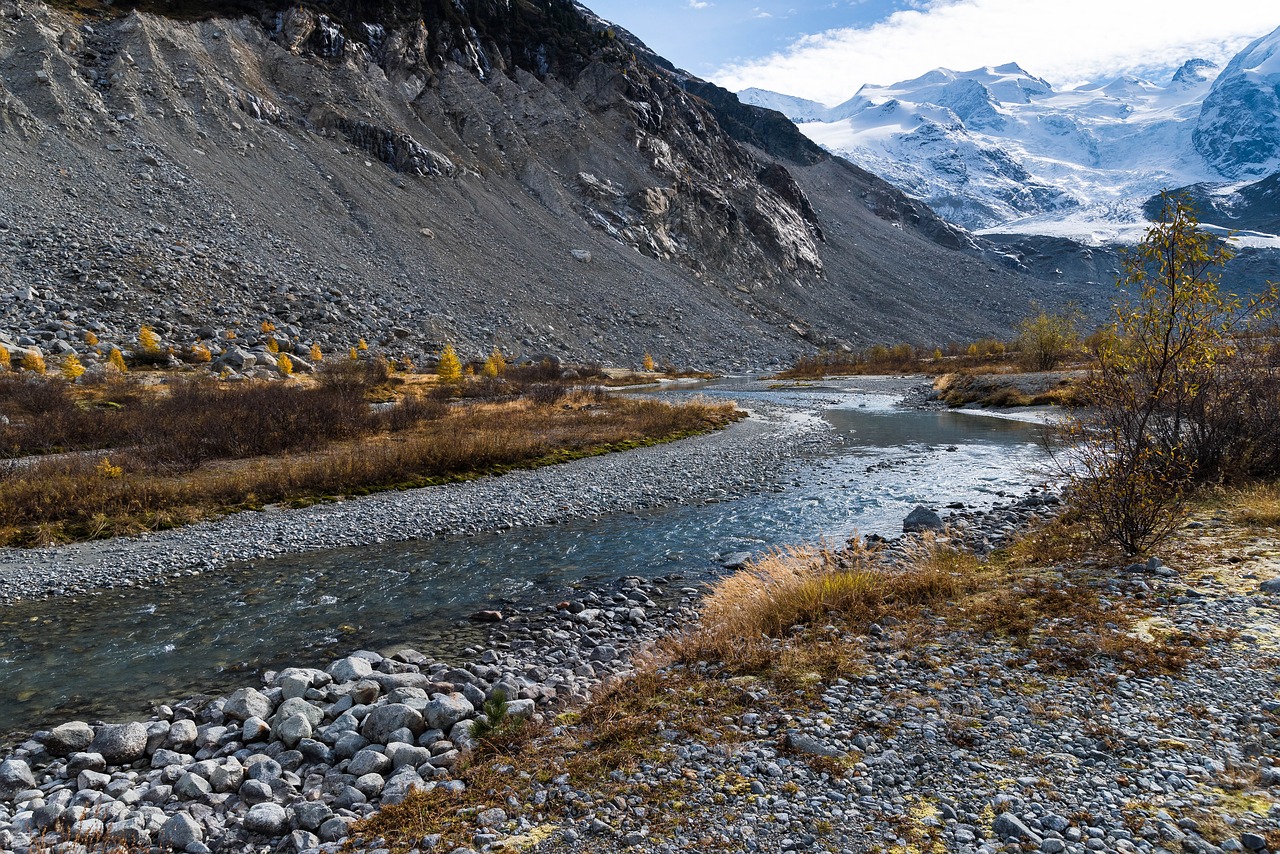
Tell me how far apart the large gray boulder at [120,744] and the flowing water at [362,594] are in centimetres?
151

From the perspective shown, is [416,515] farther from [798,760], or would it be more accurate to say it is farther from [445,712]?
[798,760]

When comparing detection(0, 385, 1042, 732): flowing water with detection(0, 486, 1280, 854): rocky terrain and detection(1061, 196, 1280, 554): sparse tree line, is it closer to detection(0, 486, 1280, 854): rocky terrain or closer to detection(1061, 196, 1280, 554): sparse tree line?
detection(0, 486, 1280, 854): rocky terrain

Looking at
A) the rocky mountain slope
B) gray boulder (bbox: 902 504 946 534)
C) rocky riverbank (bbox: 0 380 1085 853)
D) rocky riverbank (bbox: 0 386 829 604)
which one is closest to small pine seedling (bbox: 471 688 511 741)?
rocky riverbank (bbox: 0 380 1085 853)

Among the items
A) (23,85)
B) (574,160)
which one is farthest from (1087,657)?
(574,160)

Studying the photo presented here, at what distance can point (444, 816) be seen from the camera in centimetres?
497

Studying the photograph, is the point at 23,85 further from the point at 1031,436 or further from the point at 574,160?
the point at 1031,436

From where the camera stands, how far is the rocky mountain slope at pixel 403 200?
5316 cm

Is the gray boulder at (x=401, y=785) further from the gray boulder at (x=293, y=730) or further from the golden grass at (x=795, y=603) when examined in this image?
the golden grass at (x=795, y=603)

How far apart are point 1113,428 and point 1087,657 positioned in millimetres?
4944

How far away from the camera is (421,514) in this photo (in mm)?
16750

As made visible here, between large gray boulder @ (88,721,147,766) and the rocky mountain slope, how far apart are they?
44.9 m

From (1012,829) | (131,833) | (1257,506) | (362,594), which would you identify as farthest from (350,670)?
(1257,506)

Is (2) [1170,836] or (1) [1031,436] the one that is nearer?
(2) [1170,836]

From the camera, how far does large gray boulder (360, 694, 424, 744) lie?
6.50m
